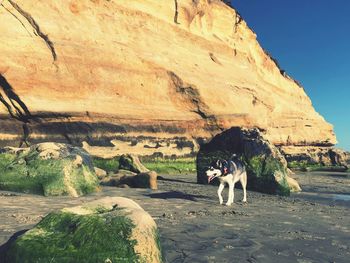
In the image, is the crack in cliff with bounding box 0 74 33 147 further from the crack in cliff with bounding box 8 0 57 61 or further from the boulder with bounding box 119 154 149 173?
the boulder with bounding box 119 154 149 173

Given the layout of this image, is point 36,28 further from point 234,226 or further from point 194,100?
point 234,226

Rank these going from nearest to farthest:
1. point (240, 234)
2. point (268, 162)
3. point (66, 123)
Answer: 1. point (240, 234)
2. point (268, 162)
3. point (66, 123)

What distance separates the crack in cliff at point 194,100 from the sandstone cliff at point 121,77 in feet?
0.25

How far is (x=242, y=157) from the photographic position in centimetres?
1579

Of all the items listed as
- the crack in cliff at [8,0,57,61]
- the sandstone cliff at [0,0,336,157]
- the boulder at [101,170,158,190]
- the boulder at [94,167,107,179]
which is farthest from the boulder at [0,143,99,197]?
the crack in cliff at [8,0,57,61]

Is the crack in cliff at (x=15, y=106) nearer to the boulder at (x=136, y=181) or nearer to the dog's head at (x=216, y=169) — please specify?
the boulder at (x=136, y=181)

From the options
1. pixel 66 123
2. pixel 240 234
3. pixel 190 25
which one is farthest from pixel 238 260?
pixel 190 25

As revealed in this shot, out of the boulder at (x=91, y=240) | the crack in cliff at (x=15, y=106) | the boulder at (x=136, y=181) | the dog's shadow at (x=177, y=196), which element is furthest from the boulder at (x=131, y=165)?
the boulder at (x=91, y=240)

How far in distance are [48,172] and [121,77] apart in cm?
1664

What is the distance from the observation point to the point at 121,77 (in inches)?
1094

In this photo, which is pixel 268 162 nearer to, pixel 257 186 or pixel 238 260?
pixel 257 186

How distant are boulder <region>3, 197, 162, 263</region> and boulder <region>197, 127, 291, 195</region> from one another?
33.6 feet

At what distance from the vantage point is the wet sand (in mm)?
5719

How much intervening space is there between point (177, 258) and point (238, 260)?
31.4 inches
